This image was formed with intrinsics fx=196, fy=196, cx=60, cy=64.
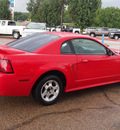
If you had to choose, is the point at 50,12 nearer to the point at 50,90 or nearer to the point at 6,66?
the point at 50,90

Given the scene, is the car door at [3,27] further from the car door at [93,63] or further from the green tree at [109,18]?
the green tree at [109,18]

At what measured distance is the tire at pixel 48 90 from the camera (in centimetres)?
371

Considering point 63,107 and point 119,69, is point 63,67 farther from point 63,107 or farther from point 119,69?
point 119,69

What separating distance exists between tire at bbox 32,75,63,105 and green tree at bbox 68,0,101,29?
31.0m

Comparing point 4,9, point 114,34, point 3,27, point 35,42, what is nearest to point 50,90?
point 35,42

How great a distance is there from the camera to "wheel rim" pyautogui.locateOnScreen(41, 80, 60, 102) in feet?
12.5

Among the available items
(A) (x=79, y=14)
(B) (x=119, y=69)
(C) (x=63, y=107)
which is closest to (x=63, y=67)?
(C) (x=63, y=107)

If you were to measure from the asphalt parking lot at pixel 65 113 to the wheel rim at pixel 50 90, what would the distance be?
18 centimetres

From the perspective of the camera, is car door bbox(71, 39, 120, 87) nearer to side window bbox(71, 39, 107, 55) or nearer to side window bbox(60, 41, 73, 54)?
side window bbox(71, 39, 107, 55)

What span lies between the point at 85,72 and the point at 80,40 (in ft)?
2.42

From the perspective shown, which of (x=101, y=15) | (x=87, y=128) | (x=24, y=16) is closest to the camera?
(x=87, y=128)

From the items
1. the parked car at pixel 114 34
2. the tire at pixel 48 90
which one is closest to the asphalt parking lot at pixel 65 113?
the tire at pixel 48 90

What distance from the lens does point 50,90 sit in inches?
154

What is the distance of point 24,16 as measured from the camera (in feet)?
579
